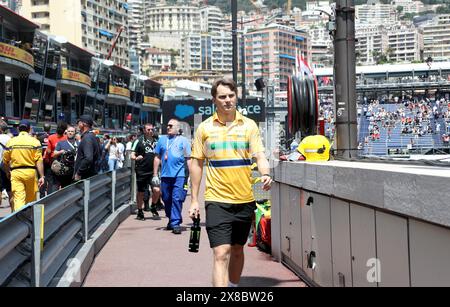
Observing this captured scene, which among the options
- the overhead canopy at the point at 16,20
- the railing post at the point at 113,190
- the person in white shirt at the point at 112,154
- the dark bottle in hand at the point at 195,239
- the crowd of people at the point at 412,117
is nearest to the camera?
the dark bottle in hand at the point at 195,239

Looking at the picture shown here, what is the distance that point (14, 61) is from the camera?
47.6 metres

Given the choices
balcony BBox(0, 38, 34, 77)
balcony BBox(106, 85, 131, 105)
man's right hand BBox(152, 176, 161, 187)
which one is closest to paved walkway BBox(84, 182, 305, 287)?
man's right hand BBox(152, 176, 161, 187)

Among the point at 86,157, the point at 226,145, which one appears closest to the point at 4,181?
the point at 86,157

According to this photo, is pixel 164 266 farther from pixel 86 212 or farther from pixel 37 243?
pixel 37 243

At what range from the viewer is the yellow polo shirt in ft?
18.0

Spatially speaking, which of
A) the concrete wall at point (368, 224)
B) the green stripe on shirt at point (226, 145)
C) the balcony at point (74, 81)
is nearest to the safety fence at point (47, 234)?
the green stripe on shirt at point (226, 145)

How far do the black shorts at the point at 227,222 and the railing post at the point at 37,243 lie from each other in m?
1.22

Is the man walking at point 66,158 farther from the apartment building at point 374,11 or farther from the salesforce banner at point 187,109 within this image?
the salesforce banner at point 187,109

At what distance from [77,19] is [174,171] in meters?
127

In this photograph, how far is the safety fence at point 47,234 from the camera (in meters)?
4.50

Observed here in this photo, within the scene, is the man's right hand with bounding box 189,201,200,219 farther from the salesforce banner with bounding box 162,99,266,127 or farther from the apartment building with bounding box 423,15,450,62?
the apartment building with bounding box 423,15,450,62

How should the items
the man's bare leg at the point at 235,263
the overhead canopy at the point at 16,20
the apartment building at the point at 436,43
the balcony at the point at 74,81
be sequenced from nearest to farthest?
the man's bare leg at the point at 235,263 < the apartment building at the point at 436,43 < the overhead canopy at the point at 16,20 < the balcony at the point at 74,81

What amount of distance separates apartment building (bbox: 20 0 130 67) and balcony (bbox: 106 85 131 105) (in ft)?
136
